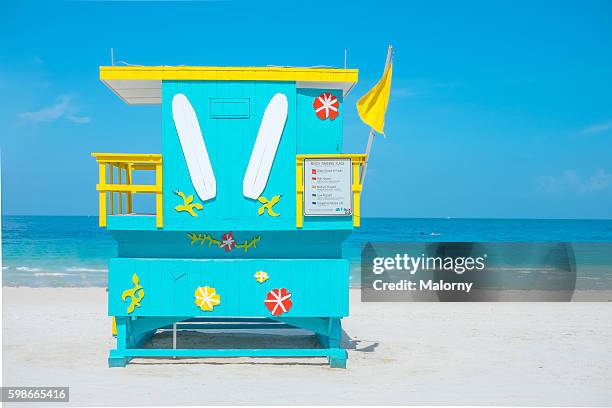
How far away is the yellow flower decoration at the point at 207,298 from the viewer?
983cm

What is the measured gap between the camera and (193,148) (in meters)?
9.68

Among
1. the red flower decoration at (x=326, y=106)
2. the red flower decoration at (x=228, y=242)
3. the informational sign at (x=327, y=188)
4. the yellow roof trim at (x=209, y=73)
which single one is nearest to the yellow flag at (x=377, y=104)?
the red flower decoration at (x=326, y=106)

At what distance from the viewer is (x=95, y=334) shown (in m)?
13.0

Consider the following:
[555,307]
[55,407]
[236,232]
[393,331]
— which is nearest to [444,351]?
[393,331]

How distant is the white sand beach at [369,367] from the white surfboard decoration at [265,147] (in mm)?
2533

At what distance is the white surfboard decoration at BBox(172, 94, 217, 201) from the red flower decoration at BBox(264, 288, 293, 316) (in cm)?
158

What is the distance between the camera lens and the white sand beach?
28.2ft

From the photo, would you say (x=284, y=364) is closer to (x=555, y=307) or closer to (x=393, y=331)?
(x=393, y=331)

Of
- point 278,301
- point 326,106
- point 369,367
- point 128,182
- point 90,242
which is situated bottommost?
point 90,242

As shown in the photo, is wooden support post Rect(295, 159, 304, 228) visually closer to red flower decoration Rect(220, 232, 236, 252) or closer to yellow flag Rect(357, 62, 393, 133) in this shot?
red flower decoration Rect(220, 232, 236, 252)

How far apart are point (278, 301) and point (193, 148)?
2.37m

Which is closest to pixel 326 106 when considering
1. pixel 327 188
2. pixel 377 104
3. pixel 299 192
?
pixel 377 104

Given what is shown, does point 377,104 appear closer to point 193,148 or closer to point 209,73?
point 209,73

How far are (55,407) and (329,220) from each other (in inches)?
162
